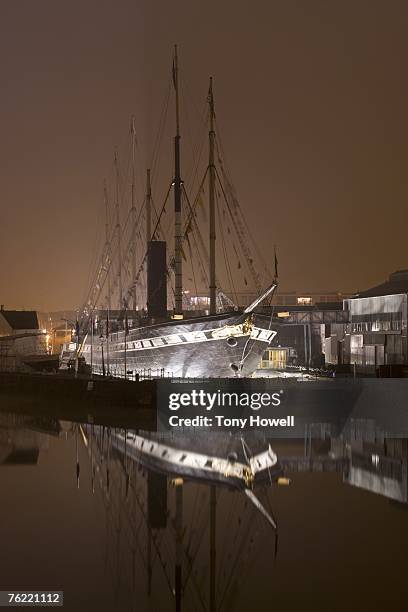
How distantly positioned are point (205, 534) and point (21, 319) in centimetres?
7699

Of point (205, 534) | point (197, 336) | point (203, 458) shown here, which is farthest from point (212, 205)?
point (205, 534)

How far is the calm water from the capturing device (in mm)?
16734

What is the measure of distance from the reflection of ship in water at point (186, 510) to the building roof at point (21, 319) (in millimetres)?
59525

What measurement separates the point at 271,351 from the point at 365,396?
19.8 meters

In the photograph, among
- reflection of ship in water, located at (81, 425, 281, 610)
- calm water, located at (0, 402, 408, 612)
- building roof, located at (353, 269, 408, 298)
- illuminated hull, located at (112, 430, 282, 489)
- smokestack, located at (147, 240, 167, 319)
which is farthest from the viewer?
smokestack, located at (147, 240, 167, 319)

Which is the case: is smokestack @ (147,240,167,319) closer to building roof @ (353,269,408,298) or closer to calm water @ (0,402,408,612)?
building roof @ (353,269,408,298)

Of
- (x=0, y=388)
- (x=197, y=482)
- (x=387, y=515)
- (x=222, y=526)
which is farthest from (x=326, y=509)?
(x=0, y=388)

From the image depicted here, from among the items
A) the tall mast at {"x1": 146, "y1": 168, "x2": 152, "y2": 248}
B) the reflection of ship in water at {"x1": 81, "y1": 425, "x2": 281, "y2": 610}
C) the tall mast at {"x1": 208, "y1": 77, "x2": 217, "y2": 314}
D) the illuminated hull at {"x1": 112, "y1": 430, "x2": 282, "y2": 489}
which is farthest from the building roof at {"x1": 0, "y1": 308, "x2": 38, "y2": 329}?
the reflection of ship in water at {"x1": 81, "y1": 425, "x2": 281, "y2": 610}

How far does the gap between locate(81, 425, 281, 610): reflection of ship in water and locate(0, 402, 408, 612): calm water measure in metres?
0.05

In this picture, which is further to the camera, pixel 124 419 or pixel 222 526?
pixel 124 419

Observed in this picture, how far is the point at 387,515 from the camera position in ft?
72.8

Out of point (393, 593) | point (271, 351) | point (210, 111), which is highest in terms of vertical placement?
point (210, 111)

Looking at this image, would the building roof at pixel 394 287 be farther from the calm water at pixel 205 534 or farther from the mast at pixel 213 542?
the mast at pixel 213 542

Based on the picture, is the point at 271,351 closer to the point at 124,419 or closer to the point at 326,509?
the point at 124,419
